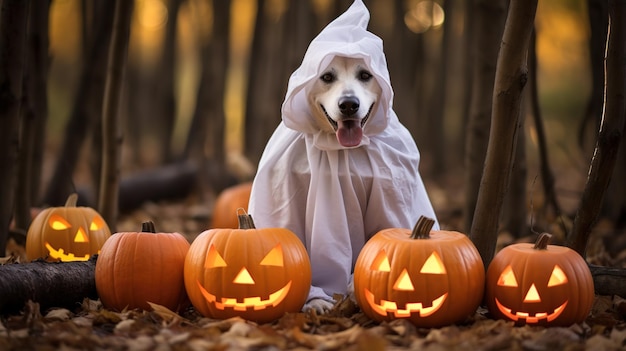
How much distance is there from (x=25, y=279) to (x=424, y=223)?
7.38 ft

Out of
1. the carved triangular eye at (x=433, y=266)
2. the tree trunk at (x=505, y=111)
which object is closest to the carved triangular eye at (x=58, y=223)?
the carved triangular eye at (x=433, y=266)

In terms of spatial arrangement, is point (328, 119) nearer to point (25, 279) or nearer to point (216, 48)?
point (25, 279)

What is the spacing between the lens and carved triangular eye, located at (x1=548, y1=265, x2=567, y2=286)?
3.57 m

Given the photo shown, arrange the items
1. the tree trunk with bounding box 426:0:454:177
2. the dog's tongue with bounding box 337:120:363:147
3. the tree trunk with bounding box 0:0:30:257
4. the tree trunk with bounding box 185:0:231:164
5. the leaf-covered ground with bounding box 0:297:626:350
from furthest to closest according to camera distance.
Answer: the tree trunk with bounding box 426:0:454:177
the tree trunk with bounding box 185:0:231:164
the tree trunk with bounding box 0:0:30:257
the dog's tongue with bounding box 337:120:363:147
the leaf-covered ground with bounding box 0:297:626:350

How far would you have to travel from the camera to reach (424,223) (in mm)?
3799

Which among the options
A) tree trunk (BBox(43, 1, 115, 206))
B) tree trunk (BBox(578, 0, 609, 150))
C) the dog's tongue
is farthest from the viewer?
tree trunk (BBox(43, 1, 115, 206))

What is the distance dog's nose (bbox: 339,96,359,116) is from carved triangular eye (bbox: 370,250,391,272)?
0.93m

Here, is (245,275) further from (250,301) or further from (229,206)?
(229,206)

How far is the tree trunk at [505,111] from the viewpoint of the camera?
3947mm

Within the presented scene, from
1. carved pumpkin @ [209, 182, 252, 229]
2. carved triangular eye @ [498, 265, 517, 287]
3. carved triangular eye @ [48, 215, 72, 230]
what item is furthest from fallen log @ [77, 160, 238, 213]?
carved triangular eye @ [498, 265, 517, 287]

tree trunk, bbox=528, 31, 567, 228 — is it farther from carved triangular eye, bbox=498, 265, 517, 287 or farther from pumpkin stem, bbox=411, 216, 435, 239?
pumpkin stem, bbox=411, 216, 435, 239

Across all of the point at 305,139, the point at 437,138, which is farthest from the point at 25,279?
the point at 437,138

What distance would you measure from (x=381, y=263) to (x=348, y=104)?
101 cm

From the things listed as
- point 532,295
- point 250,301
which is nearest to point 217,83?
point 250,301
